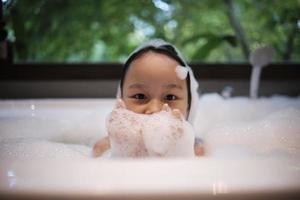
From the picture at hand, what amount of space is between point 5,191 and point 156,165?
0.70ft

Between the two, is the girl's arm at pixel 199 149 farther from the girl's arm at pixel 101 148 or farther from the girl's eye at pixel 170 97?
the girl's arm at pixel 101 148

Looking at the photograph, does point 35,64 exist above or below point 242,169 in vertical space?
above

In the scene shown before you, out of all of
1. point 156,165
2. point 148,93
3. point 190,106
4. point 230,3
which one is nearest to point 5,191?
point 156,165

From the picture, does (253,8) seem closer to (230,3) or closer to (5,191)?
(230,3)

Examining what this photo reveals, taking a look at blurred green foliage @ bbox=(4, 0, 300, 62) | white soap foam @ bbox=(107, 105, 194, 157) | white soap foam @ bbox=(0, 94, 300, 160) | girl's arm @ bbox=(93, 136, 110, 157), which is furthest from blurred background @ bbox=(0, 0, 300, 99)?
white soap foam @ bbox=(107, 105, 194, 157)

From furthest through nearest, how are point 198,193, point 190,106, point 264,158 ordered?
point 190,106 < point 264,158 < point 198,193

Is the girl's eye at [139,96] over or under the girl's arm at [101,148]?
over

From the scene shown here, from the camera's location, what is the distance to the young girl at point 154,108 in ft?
2.61

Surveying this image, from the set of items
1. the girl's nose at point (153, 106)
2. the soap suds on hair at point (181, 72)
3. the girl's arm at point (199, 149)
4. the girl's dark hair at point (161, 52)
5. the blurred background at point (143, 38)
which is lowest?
the girl's arm at point (199, 149)

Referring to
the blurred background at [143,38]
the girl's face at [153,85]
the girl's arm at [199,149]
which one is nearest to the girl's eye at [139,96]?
the girl's face at [153,85]

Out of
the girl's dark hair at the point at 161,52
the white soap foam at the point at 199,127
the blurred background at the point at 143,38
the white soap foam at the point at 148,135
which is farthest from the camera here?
the blurred background at the point at 143,38

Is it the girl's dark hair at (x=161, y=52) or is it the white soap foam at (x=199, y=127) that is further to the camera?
the girl's dark hair at (x=161, y=52)

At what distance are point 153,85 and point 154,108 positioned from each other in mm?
70

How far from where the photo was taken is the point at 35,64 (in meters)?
1.70
